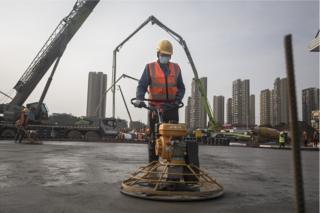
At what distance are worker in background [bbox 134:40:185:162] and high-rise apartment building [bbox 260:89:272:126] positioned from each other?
83.3 m

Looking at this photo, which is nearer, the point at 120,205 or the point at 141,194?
the point at 120,205

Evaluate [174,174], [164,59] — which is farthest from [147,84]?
[174,174]

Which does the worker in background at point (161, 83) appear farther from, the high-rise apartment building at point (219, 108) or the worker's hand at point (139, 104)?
the high-rise apartment building at point (219, 108)

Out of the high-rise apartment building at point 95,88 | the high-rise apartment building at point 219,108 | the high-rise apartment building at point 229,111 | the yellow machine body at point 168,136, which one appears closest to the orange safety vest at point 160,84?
the yellow machine body at point 168,136

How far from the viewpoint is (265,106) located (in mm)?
85625

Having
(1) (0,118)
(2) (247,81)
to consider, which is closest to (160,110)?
(1) (0,118)

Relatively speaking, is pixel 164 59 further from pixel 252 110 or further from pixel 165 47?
pixel 252 110

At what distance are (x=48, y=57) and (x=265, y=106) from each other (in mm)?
67938

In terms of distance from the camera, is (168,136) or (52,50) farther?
(52,50)

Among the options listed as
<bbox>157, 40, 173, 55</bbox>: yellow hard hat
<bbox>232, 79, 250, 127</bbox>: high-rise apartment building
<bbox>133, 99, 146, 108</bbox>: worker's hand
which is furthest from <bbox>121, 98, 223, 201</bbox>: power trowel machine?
<bbox>232, 79, 250, 127</bbox>: high-rise apartment building

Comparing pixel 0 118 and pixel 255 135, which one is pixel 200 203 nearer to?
pixel 0 118

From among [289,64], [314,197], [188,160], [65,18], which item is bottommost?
[314,197]

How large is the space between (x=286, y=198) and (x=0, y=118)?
1160 inches

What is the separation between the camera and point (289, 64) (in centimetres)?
117
